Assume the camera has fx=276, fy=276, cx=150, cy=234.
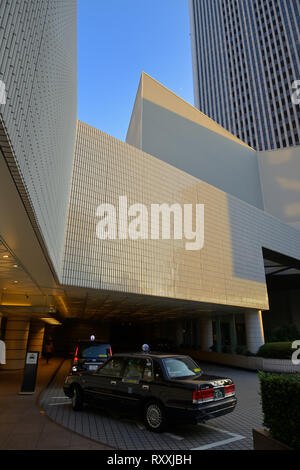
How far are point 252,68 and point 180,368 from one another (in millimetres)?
114804

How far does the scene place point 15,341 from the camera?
16.9 metres

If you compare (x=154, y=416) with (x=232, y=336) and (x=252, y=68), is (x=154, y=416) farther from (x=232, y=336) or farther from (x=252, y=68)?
(x=252, y=68)

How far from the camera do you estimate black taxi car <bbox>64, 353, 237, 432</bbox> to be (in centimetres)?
520

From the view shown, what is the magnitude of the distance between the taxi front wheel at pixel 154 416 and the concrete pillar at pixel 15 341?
14.0 metres

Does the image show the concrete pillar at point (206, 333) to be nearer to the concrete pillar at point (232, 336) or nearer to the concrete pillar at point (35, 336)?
the concrete pillar at point (232, 336)

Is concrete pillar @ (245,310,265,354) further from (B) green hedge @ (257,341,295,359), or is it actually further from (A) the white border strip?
(A) the white border strip

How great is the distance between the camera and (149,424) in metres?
5.66

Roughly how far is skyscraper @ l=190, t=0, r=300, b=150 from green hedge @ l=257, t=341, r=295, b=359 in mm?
82467

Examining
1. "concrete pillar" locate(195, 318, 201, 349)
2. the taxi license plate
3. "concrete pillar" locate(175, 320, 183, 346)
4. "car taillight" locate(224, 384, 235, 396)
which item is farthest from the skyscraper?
the taxi license plate

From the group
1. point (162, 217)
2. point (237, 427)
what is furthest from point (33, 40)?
point (162, 217)

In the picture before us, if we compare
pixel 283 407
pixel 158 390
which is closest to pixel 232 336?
pixel 158 390

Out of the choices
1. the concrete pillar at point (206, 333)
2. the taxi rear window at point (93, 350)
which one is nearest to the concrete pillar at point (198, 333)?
the concrete pillar at point (206, 333)

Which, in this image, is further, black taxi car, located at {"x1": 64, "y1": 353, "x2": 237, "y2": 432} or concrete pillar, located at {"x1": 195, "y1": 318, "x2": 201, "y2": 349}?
concrete pillar, located at {"x1": 195, "y1": 318, "x2": 201, "y2": 349}
